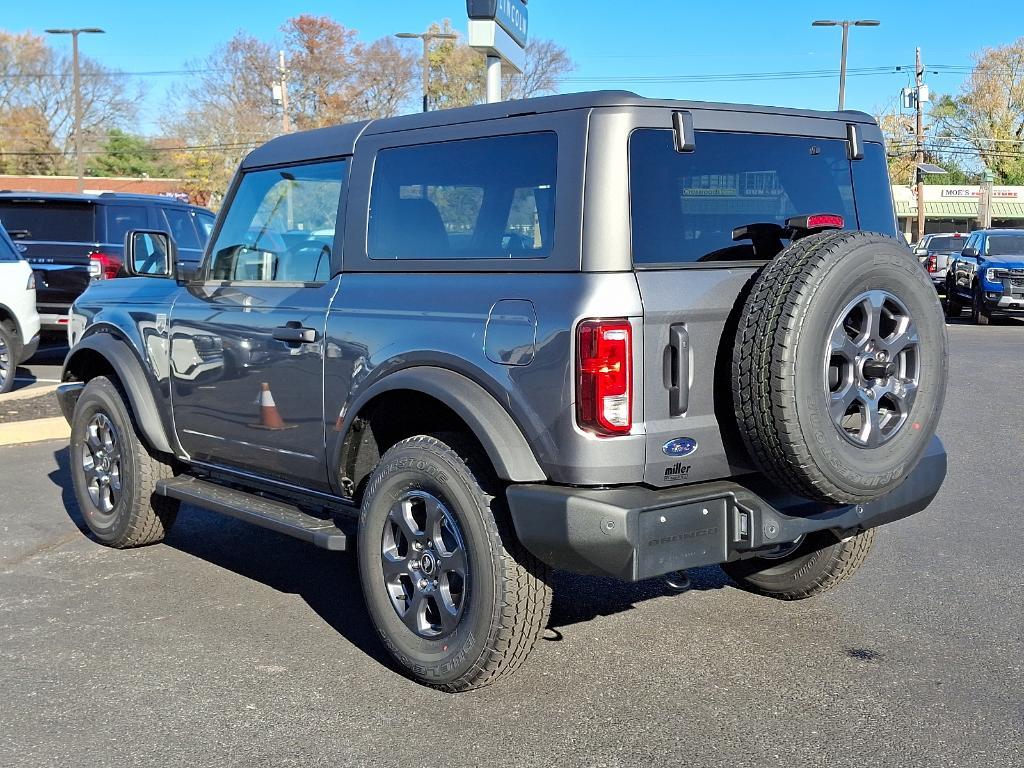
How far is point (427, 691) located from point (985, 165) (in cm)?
6813

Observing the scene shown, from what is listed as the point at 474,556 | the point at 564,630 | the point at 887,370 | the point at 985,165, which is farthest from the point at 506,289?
the point at 985,165

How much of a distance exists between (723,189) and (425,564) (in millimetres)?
1714

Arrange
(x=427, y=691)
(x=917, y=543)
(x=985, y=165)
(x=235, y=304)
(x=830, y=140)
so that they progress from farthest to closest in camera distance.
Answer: (x=985, y=165)
(x=917, y=543)
(x=235, y=304)
(x=830, y=140)
(x=427, y=691)

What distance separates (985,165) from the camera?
6525 cm

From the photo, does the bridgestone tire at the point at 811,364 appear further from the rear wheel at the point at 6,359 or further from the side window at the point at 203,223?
the side window at the point at 203,223

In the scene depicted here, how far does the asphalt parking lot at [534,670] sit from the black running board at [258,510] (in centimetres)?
43

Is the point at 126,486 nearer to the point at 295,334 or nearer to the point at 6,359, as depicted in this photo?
the point at 295,334

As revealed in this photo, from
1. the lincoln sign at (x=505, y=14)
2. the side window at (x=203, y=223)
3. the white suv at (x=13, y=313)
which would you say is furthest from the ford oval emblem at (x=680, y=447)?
the side window at (x=203, y=223)

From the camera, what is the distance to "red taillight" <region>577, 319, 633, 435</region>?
11.9 feet

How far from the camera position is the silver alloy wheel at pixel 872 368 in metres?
3.72

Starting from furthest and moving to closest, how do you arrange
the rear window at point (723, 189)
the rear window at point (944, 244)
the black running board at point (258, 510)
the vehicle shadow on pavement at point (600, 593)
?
Result: the rear window at point (944, 244)
the vehicle shadow on pavement at point (600, 593)
the black running board at point (258, 510)
the rear window at point (723, 189)

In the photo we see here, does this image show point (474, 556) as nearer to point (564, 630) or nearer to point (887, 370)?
point (564, 630)

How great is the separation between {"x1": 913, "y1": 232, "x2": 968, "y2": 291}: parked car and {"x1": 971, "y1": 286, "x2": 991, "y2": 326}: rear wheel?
415cm

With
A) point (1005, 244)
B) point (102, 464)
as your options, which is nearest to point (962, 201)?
point (1005, 244)
